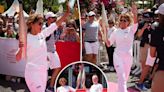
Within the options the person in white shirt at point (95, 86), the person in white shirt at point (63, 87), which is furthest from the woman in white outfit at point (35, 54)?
the person in white shirt at point (95, 86)

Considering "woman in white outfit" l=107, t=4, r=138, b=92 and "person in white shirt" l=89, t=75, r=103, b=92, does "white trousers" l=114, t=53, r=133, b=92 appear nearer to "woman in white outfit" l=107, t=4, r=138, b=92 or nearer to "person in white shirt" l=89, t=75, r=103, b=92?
"woman in white outfit" l=107, t=4, r=138, b=92

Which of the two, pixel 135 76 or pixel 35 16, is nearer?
pixel 35 16

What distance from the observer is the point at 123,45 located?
7289mm

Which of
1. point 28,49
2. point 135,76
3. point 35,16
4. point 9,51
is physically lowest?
point 135,76

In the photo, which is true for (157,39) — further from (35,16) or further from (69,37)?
(69,37)

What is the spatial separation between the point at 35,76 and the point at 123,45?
1.76 m

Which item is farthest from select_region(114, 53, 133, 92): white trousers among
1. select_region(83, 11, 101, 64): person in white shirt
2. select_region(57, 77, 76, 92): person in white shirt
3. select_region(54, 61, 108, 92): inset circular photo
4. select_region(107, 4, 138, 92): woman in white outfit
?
select_region(83, 11, 101, 64): person in white shirt

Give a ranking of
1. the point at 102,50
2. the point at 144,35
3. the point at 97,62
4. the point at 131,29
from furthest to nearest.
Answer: the point at 102,50, the point at 97,62, the point at 144,35, the point at 131,29

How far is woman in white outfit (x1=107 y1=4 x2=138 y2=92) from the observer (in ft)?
23.9

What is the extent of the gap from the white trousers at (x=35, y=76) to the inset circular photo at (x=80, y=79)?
2.32 feet

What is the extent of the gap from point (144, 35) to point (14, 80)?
11.0 feet

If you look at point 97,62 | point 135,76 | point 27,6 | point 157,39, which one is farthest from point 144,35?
point 27,6

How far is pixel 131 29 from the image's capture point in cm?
737

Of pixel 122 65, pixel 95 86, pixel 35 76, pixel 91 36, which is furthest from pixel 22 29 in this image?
pixel 91 36
